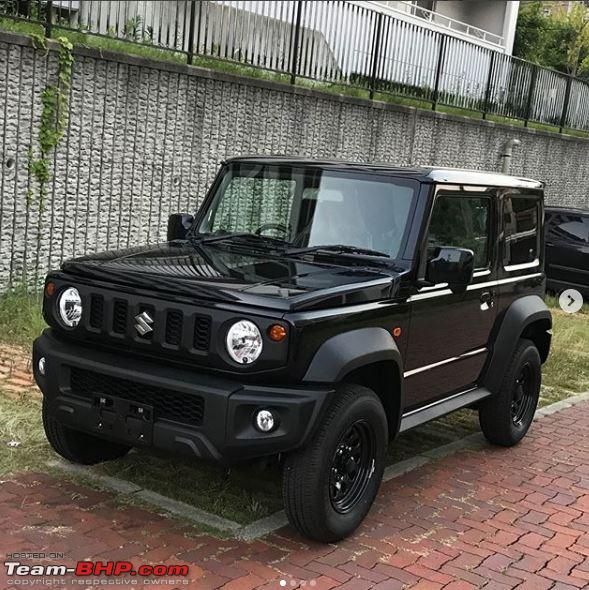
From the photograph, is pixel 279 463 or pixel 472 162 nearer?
pixel 279 463

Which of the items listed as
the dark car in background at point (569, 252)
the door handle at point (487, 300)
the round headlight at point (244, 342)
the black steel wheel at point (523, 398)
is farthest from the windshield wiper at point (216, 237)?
the dark car in background at point (569, 252)

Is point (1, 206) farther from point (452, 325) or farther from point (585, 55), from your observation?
point (585, 55)

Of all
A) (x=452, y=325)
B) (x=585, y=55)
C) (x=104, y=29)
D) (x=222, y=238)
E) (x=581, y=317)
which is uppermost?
(x=585, y=55)

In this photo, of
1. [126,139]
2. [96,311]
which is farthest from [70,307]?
[126,139]

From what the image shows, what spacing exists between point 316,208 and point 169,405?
1.63m

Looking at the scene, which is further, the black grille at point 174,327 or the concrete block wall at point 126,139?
the concrete block wall at point 126,139

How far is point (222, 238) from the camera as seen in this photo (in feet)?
17.0

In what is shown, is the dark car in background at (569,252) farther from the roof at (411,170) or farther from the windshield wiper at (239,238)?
the windshield wiper at (239,238)

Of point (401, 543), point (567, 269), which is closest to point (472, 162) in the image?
point (567, 269)

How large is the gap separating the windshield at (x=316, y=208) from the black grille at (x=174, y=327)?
3.94ft

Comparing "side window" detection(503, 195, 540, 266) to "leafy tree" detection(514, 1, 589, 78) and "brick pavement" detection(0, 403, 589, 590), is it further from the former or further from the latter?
"leafy tree" detection(514, 1, 589, 78)

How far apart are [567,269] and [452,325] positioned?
347 inches

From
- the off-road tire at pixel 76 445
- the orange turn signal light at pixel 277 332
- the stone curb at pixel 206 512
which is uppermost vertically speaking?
the orange turn signal light at pixel 277 332

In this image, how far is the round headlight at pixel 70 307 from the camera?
4242 mm
